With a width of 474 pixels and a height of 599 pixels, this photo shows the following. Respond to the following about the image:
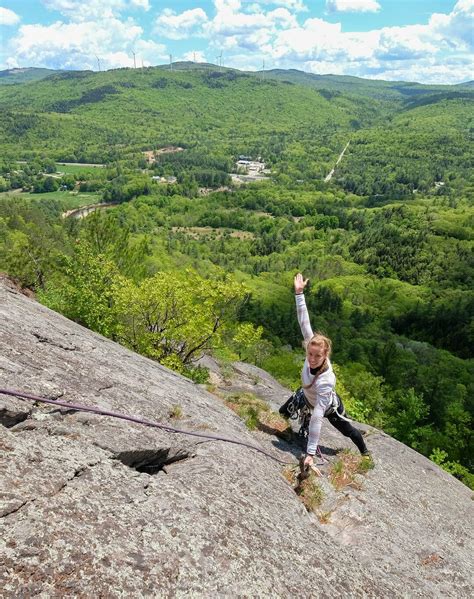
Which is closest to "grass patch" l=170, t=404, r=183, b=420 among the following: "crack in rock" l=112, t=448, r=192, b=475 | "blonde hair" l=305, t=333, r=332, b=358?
"crack in rock" l=112, t=448, r=192, b=475

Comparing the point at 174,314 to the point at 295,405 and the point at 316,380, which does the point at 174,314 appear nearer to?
the point at 295,405

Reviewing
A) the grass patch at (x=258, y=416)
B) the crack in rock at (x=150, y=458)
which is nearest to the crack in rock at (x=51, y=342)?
the crack in rock at (x=150, y=458)

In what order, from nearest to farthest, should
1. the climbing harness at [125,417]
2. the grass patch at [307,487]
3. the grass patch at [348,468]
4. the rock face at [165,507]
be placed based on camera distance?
the rock face at [165,507]
the climbing harness at [125,417]
the grass patch at [307,487]
the grass patch at [348,468]

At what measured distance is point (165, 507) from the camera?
759 cm

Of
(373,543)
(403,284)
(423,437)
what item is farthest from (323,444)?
(403,284)

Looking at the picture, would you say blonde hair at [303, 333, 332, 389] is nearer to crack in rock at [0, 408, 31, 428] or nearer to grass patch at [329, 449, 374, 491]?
grass patch at [329, 449, 374, 491]

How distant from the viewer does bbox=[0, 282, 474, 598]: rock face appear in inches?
238

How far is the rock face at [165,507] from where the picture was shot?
6055 millimetres

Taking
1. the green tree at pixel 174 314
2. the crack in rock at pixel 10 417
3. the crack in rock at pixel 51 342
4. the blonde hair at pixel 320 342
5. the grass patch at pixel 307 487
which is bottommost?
the green tree at pixel 174 314

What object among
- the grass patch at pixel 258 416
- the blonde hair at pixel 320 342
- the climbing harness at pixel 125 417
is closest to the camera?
the climbing harness at pixel 125 417

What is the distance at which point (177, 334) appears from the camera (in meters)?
→ 22.1

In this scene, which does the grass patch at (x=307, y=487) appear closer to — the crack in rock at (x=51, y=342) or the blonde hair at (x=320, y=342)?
the blonde hair at (x=320, y=342)

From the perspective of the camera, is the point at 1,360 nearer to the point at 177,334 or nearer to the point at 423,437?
the point at 177,334

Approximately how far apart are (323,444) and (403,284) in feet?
559
